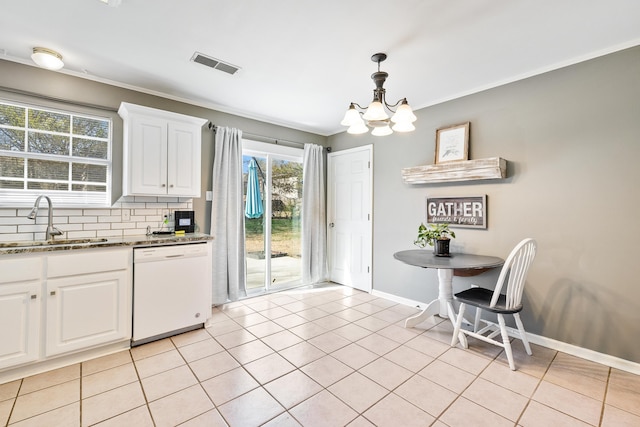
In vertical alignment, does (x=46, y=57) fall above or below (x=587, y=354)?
above

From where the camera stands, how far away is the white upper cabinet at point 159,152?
2.76 meters

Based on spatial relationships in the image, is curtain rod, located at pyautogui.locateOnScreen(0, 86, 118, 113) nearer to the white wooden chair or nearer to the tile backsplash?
the tile backsplash

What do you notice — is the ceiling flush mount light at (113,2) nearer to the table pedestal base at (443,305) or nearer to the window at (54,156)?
the window at (54,156)

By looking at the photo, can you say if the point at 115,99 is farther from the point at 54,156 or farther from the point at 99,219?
the point at 99,219

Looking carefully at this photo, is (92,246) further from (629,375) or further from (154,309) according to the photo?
(629,375)

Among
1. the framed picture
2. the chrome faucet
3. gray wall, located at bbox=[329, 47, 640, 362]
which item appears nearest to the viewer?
gray wall, located at bbox=[329, 47, 640, 362]

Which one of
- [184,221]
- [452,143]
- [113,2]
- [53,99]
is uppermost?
[113,2]

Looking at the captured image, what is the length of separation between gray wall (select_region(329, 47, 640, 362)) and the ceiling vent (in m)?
1.67

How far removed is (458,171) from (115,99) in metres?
3.51

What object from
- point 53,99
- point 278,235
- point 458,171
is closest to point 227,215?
point 278,235

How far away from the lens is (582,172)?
2373 millimetres

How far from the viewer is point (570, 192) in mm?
2430

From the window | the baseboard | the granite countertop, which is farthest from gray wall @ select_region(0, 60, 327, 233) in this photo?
the baseboard

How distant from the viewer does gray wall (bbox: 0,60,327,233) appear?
8.12 feet
